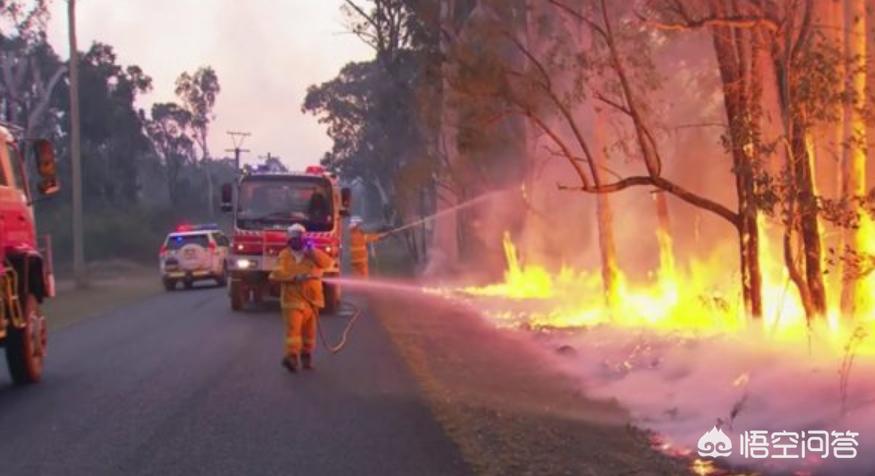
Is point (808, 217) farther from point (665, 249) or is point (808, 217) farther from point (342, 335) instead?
point (342, 335)

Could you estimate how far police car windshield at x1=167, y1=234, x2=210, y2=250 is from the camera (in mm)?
36125

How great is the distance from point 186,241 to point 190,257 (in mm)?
901

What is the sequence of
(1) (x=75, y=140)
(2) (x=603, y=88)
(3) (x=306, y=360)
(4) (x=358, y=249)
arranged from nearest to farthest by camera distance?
(3) (x=306, y=360)
(2) (x=603, y=88)
(1) (x=75, y=140)
(4) (x=358, y=249)

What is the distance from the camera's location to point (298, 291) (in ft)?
44.3

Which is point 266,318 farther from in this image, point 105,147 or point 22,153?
point 105,147

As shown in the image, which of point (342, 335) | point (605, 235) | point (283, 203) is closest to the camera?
point (342, 335)

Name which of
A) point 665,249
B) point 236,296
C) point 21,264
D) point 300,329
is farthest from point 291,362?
point 236,296

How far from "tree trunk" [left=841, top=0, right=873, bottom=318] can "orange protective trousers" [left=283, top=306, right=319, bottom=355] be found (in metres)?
6.30

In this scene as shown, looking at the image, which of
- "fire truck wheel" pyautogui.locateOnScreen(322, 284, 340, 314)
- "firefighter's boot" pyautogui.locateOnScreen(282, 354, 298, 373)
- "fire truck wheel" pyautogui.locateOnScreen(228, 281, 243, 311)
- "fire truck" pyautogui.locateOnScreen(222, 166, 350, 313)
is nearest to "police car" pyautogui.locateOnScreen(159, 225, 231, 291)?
"fire truck wheel" pyautogui.locateOnScreen(228, 281, 243, 311)

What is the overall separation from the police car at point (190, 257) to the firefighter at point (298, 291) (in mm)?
23184

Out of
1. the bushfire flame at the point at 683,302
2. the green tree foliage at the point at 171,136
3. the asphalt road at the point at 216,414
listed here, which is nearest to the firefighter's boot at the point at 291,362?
the asphalt road at the point at 216,414

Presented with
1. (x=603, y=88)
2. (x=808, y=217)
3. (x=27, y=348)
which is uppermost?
(x=603, y=88)

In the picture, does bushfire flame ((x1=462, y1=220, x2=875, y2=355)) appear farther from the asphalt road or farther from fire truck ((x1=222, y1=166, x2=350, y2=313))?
the asphalt road

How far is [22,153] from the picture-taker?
13445 mm
